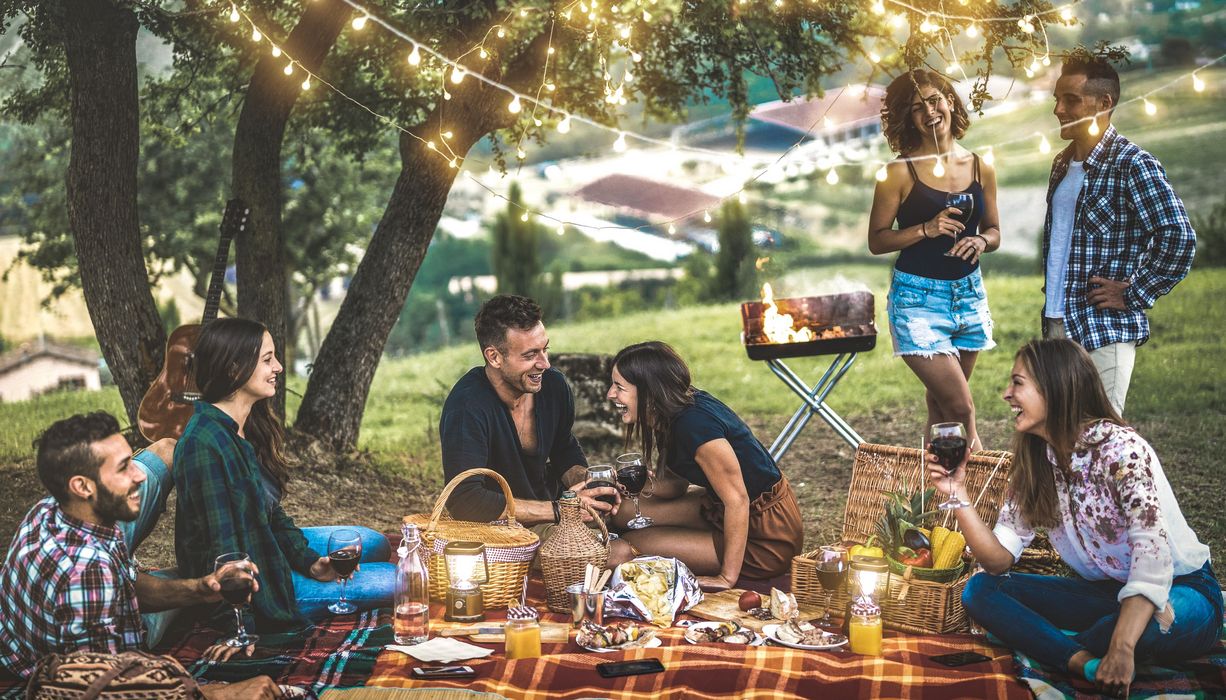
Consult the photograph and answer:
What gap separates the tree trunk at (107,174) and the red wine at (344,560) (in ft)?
11.0

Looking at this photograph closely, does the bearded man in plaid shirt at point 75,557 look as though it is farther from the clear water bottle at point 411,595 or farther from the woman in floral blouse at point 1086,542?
the woman in floral blouse at point 1086,542

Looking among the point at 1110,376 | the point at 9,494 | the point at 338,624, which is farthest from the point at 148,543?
the point at 1110,376

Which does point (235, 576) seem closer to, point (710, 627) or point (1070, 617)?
point (710, 627)

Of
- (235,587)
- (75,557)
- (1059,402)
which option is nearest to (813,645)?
(1059,402)

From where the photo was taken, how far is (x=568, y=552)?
13.9 feet

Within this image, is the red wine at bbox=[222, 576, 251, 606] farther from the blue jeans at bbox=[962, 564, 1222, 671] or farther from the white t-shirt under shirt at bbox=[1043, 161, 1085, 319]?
the white t-shirt under shirt at bbox=[1043, 161, 1085, 319]

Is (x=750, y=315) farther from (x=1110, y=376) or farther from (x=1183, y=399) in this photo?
(x=1183, y=399)

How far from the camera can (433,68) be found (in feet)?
23.4

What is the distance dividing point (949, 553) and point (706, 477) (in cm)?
94

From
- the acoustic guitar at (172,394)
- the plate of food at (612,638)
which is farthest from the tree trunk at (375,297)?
the plate of food at (612,638)

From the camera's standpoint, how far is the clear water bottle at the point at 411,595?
12.5 feet

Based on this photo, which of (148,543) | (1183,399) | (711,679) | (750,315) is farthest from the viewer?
(1183,399)

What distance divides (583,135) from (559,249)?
192 cm

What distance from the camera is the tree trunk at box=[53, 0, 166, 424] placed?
629cm
